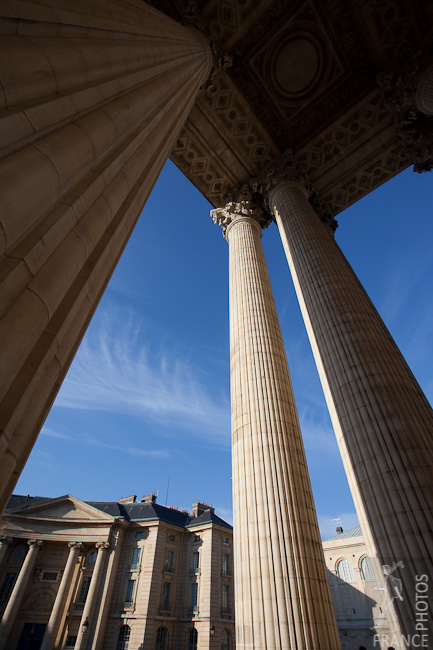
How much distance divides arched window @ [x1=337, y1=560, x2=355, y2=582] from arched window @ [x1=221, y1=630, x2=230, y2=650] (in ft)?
44.2

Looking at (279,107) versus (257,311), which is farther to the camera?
(279,107)

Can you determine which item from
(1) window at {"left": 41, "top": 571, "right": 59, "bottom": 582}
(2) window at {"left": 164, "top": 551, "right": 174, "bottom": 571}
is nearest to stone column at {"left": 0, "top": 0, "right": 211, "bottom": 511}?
(2) window at {"left": 164, "top": 551, "right": 174, "bottom": 571}

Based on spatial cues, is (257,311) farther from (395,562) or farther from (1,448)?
(1,448)

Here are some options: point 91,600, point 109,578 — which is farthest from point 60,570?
point 109,578

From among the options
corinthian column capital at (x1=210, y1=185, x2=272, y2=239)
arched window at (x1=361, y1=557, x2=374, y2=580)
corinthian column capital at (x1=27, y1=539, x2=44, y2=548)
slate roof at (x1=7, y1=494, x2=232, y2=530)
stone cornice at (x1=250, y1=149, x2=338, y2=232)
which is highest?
stone cornice at (x1=250, y1=149, x2=338, y2=232)

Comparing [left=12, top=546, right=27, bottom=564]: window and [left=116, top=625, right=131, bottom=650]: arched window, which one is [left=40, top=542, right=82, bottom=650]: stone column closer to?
[left=12, top=546, right=27, bottom=564]: window

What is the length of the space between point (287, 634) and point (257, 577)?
0.88 metres

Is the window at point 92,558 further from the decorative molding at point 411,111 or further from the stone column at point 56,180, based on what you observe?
the decorative molding at point 411,111

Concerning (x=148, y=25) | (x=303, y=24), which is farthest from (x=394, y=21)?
(x=148, y=25)

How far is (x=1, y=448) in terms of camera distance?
70.9 inches

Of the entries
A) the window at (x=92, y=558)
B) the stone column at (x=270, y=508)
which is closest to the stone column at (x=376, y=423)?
the stone column at (x=270, y=508)

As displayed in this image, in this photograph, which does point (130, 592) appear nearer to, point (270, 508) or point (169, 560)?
point (169, 560)

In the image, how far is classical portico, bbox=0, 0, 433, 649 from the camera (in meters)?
2.46

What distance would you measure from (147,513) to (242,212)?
33059 mm
